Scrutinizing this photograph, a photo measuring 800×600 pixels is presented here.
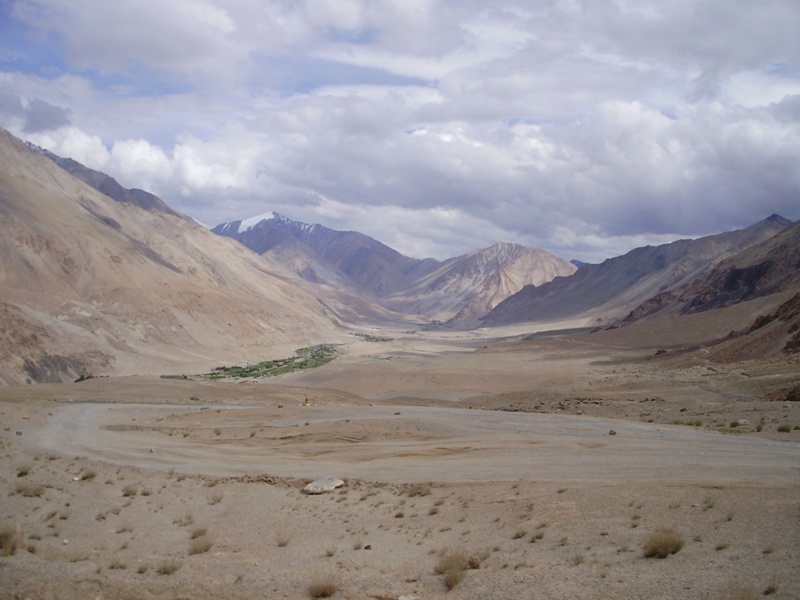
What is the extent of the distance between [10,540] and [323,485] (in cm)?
840

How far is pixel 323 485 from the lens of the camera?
18.5m

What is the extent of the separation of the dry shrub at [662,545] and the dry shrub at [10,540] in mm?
10417

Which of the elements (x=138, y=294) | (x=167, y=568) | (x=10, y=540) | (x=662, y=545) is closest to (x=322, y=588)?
(x=167, y=568)

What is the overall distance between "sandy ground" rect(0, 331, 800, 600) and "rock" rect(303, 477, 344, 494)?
319 millimetres

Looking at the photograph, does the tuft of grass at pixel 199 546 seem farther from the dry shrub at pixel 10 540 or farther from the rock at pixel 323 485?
the rock at pixel 323 485

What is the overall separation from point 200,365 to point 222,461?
224ft

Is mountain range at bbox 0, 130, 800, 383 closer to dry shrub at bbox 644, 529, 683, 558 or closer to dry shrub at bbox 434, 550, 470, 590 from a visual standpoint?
dry shrub at bbox 644, 529, 683, 558

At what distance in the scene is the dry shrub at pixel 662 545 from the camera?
10297mm

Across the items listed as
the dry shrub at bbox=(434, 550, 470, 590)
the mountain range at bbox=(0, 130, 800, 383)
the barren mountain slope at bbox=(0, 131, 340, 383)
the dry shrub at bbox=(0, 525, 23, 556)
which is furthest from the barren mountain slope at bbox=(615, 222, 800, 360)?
the barren mountain slope at bbox=(0, 131, 340, 383)

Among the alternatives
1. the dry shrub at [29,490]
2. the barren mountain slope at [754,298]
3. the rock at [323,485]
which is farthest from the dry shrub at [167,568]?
the barren mountain slope at [754,298]

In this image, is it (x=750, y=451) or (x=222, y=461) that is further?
(x=222, y=461)

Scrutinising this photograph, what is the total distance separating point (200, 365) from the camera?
89.1 meters

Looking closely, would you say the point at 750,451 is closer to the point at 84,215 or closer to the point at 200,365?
the point at 200,365

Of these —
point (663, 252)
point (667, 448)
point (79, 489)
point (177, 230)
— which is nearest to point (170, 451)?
point (79, 489)
